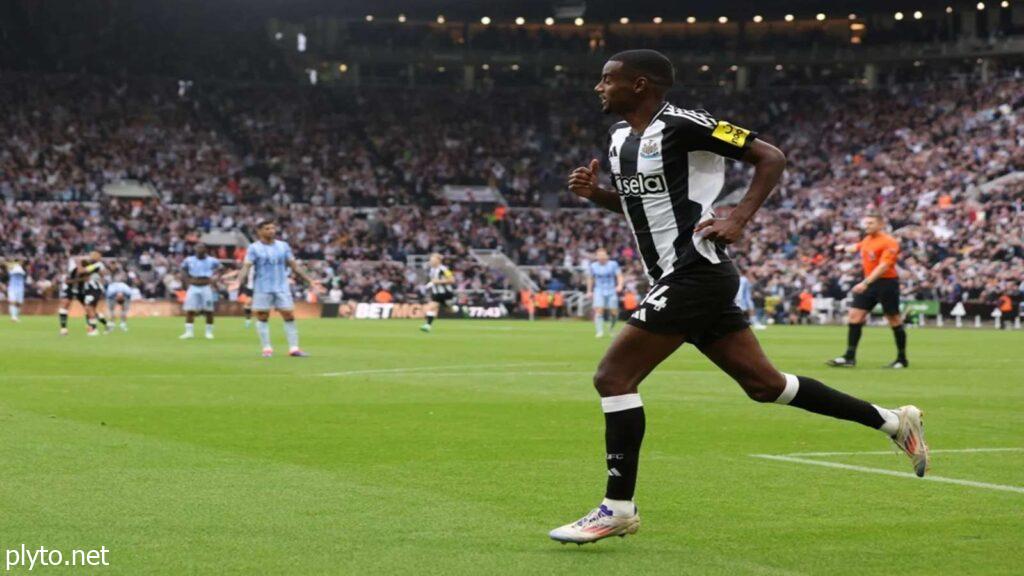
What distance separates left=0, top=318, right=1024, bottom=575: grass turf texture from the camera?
653cm

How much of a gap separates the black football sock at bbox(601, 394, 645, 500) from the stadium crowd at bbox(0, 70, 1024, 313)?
4797 centimetres

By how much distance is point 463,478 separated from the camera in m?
9.12

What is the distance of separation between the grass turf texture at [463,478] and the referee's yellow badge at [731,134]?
1.93m

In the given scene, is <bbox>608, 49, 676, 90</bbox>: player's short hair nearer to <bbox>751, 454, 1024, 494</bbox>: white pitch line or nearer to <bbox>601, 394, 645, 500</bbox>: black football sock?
<bbox>601, 394, 645, 500</bbox>: black football sock

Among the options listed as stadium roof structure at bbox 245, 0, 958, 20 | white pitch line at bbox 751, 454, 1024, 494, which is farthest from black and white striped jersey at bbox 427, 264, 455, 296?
white pitch line at bbox 751, 454, 1024, 494

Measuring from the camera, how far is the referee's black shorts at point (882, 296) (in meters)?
22.4

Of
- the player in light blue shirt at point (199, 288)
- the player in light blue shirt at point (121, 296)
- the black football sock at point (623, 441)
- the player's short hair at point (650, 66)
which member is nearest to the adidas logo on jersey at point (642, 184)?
the player's short hair at point (650, 66)

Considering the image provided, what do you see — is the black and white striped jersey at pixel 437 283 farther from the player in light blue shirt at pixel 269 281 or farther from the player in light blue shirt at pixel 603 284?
the player in light blue shirt at pixel 269 281

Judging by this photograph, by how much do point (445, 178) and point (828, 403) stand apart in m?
65.0

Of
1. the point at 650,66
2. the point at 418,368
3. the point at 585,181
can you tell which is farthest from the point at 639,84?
the point at 418,368

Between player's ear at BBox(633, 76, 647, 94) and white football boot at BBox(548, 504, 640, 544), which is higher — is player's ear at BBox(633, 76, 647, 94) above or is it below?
above

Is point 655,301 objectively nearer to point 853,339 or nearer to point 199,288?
point 853,339

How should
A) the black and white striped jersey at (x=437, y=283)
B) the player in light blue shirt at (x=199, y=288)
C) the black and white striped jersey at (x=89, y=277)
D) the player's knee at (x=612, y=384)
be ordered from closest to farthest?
the player's knee at (x=612, y=384), the player in light blue shirt at (x=199, y=288), the black and white striped jersey at (x=89, y=277), the black and white striped jersey at (x=437, y=283)

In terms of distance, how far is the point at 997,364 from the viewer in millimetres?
24234
